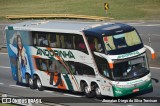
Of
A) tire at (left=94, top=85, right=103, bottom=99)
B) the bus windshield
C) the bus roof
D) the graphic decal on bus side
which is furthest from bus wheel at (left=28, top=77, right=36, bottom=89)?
the bus windshield

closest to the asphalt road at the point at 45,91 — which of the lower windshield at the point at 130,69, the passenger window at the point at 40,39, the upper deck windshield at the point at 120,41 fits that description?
the lower windshield at the point at 130,69

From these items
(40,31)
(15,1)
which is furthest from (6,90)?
(15,1)

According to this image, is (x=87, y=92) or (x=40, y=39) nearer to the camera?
(x=87, y=92)

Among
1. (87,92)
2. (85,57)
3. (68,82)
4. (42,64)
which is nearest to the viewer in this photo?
(85,57)

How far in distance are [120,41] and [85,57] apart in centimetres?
202

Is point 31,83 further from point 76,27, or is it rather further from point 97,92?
point 97,92

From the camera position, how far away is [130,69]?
24.1 metres

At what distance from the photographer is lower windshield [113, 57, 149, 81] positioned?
78.3ft

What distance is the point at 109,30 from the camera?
24719 millimetres

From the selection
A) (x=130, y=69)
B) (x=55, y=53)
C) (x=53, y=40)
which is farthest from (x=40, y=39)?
(x=130, y=69)

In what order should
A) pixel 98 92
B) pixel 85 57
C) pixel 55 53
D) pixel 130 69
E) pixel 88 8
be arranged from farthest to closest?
pixel 88 8 → pixel 55 53 → pixel 85 57 → pixel 98 92 → pixel 130 69

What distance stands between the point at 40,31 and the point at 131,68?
21.5 ft

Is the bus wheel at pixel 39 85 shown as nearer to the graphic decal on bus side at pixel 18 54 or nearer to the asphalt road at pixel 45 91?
the asphalt road at pixel 45 91

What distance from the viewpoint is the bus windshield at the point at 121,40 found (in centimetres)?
2411
